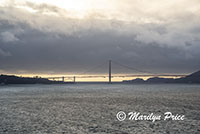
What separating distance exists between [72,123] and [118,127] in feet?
18.0

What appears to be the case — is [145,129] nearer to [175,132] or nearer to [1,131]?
[175,132]

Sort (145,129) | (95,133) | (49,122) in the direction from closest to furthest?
(95,133)
(145,129)
(49,122)

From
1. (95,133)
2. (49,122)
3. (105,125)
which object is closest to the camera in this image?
(95,133)

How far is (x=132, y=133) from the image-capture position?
22359 mm

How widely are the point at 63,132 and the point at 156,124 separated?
10.6 m

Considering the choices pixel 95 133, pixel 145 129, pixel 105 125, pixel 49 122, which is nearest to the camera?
pixel 95 133

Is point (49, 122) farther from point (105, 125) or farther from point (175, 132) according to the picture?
point (175, 132)

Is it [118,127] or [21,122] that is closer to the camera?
[118,127]

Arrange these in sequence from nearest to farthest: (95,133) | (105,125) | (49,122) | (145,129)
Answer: (95,133) → (145,129) → (105,125) → (49,122)

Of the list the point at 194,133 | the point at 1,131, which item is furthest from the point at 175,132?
the point at 1,131

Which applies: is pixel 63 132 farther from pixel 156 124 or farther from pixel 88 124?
pixel 156 124

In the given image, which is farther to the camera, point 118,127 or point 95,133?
point 118,127

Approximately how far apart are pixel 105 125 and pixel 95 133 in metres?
3.89

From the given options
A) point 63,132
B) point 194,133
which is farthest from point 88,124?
point 194,133
